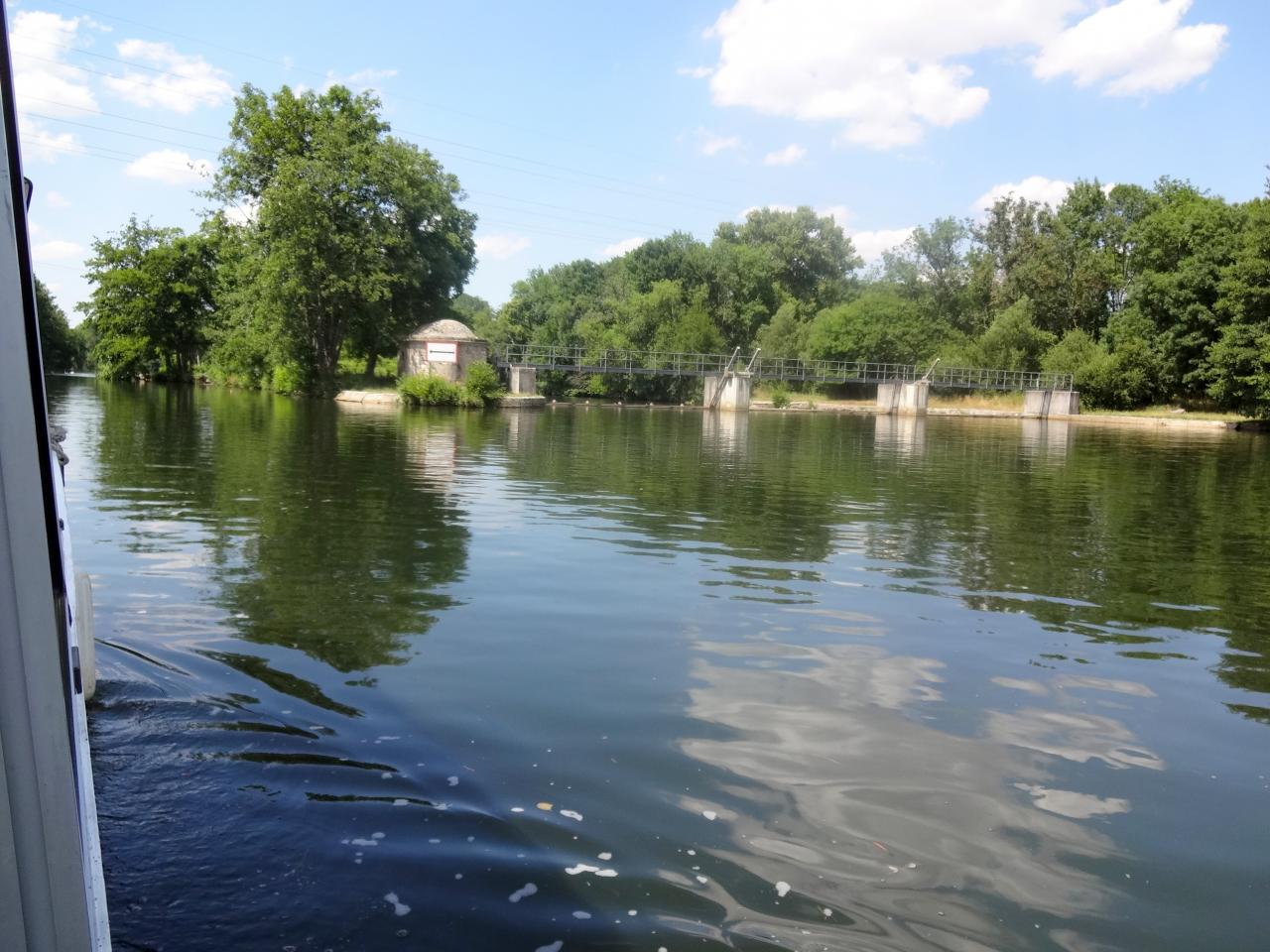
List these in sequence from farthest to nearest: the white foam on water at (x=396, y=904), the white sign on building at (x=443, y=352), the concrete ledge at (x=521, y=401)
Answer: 1. the concrete ledge at (x=521, y=401)
2. the white sign on building at (x=443, y=352)
3. the white foam on water at (x=396, y=904)

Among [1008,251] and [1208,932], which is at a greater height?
[1008,251]

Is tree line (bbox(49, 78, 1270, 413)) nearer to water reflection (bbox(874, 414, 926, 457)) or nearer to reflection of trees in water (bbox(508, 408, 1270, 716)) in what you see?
water reflection (bbox(874, 414, 926, 457))

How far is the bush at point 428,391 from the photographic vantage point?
47719 millimetres

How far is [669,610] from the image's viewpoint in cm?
813

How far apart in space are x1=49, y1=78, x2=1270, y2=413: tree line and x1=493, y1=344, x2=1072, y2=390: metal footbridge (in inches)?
68.8

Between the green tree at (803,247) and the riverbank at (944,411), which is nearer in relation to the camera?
the riverbank at (944,411)

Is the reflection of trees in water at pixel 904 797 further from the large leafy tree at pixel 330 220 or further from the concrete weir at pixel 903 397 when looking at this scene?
the concrete weir at pixel 903 397

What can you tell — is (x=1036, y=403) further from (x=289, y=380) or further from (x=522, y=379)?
(x=289, y=380)

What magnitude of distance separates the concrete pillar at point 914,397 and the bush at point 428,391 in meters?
30.9

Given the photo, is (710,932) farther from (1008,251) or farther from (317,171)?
(1008,251)

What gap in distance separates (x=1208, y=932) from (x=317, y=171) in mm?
51334

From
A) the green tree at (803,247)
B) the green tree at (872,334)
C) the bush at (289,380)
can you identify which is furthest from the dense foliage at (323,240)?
the green tree at (803,247)

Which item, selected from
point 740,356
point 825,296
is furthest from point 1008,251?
point 740,356

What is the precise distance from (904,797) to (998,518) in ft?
34.0
